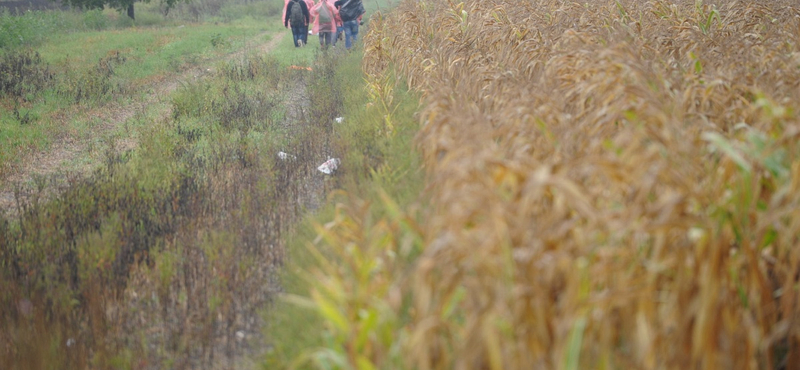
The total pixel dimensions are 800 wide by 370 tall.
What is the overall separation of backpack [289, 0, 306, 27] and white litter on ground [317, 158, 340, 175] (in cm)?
934

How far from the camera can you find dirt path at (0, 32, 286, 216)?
6.77 metres

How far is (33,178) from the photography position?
6988 mm

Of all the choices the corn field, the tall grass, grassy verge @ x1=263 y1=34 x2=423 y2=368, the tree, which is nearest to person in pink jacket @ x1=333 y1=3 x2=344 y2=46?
grassy verge @ x1=263 y1=34 x2=423 y2=368

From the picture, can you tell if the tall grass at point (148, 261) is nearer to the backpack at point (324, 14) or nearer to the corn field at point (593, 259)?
the corn field at point (593, 259)

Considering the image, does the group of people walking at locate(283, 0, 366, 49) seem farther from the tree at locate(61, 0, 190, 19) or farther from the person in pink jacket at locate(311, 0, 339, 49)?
the tree at locate(61, 0, 190, 19)

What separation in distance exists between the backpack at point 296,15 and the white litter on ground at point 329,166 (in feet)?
30.7

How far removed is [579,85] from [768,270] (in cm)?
182

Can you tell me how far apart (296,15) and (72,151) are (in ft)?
27.0

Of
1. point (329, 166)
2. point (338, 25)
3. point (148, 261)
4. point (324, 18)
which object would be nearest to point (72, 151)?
point (329, 166)

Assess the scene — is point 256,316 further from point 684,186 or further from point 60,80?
point 60,80

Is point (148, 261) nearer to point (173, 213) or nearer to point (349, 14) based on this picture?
point (173, 213)

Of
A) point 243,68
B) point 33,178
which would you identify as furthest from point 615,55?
point 243,68

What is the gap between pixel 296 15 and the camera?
15.5m

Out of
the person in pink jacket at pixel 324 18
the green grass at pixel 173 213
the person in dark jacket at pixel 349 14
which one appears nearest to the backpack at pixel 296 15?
the person in pink jacket at pixel 324 18
